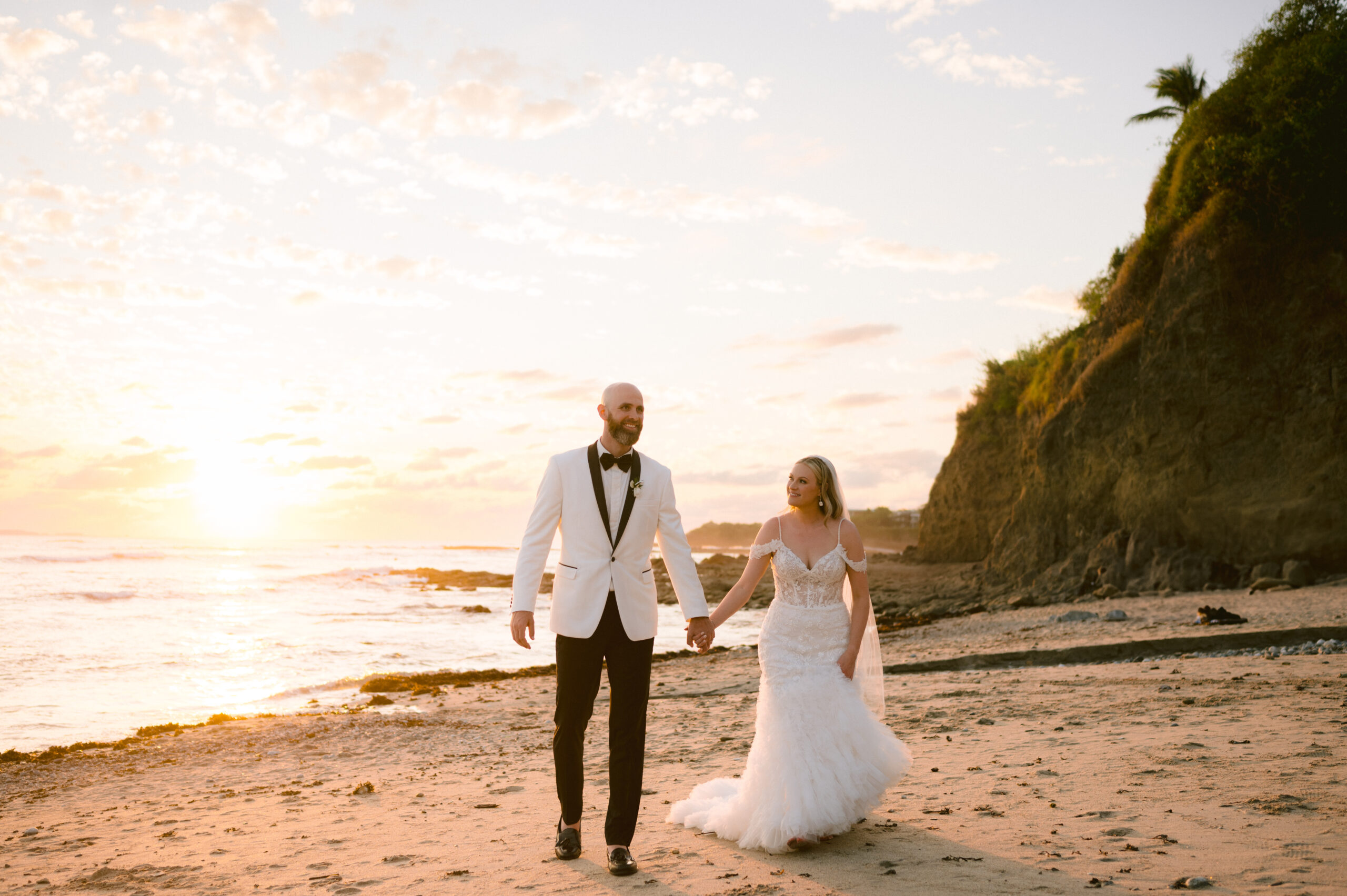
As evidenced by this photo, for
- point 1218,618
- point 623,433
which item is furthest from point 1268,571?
point 623,433

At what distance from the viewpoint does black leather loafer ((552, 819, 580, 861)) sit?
4559 mm

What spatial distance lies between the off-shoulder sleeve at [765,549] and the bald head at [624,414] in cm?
97

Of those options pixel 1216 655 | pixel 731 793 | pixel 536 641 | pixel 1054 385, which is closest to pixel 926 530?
pixel 1054 385

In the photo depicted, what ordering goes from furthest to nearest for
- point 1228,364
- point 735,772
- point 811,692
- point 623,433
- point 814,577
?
point 1228,364 < point 735,772 < point 814,577 < point 811,692 < point 623,433

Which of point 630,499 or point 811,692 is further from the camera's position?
point 811,692

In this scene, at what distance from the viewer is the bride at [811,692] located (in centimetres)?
452

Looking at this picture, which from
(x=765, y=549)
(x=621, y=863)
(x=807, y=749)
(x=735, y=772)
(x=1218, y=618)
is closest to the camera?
(x=621, y=863)

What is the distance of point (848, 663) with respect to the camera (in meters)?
4.78

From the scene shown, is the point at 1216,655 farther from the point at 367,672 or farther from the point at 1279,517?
the point at 367,672

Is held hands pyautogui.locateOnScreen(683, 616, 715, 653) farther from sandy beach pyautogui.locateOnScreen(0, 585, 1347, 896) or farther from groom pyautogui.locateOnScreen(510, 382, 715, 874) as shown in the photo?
sandy beach pyautogui.locateOnScreen(0, 585, 1347, 896)

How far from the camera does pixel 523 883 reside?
13.7 ft

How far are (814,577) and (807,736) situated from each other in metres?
0.81

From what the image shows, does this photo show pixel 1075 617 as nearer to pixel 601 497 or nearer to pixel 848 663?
pixel 848 663

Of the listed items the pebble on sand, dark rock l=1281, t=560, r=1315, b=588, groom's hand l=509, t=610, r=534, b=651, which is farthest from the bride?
dark rock l=1281, t=560, r=1315, b=588
